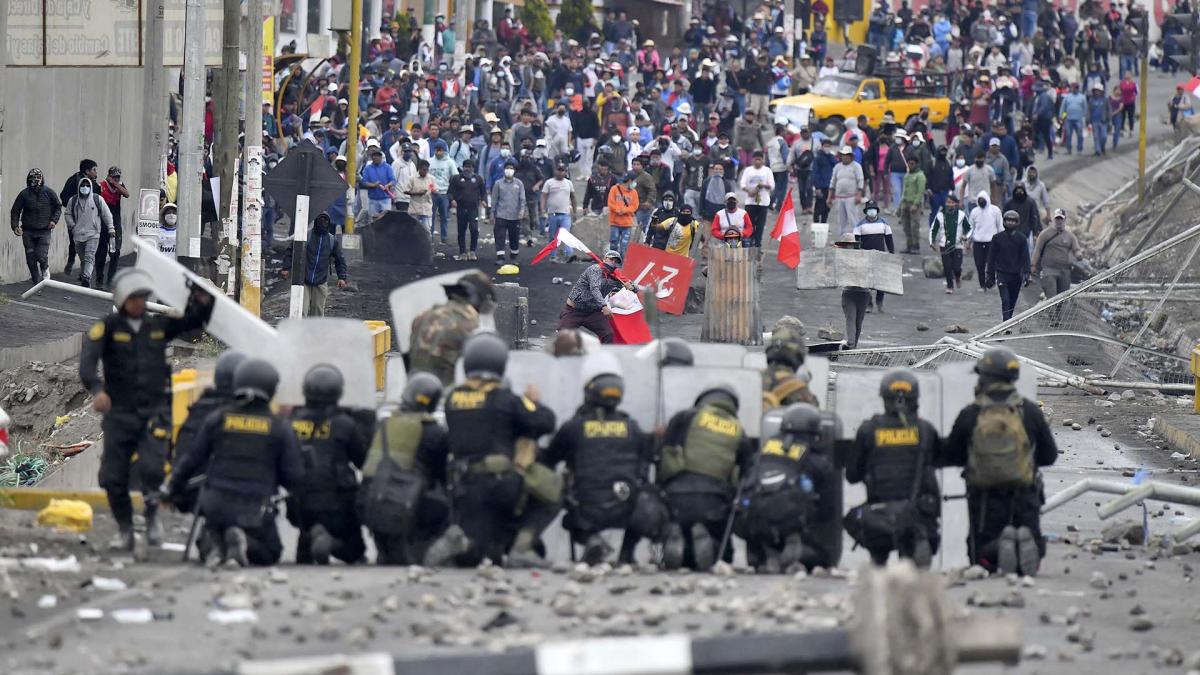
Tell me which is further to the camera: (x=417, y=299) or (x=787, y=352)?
(x=417, y=299)

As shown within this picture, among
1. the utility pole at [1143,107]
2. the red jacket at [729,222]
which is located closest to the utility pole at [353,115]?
the red jacket at [729,222]

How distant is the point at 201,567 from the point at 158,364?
1.41 meters

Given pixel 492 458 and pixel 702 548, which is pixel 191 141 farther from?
pixel 702 548

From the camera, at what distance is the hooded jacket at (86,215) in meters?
24.1

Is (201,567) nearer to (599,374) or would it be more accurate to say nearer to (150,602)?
(150,602)

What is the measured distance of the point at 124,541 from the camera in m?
11.9

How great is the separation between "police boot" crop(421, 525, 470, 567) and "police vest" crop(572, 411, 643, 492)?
794 mm

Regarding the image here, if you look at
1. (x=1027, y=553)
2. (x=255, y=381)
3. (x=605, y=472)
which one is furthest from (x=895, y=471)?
(x=255, y=381)

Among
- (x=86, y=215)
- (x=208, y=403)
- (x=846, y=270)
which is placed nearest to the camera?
(x=208, y=403)

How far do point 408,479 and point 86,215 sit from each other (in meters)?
13.5

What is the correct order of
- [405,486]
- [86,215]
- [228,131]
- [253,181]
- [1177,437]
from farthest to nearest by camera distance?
[86,215] < [228,131] < [253,181] < [1177,437] < [405,486]

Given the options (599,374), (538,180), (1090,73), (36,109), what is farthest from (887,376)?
(1090,73)

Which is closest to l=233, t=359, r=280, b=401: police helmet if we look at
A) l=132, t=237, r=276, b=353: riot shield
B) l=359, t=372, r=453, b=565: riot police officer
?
l=359, t=372, r=453, b=565: riot police officer

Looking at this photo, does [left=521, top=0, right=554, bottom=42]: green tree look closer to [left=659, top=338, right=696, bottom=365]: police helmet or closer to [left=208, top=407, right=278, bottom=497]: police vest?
[left=659, top=338, right=696, bottom=365]: police helmet
